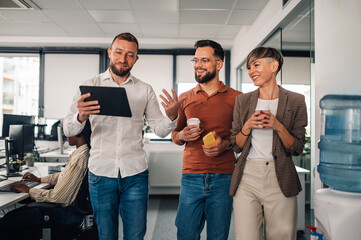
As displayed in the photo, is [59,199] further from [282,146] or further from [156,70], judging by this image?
[156,70]

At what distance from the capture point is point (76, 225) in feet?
7.34

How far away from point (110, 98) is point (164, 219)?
101 inches

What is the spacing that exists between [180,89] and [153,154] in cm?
172

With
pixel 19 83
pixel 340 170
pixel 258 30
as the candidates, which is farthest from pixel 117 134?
pixel 19 83

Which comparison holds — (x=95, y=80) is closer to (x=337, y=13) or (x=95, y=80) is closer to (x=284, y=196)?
(x=284, y=196)

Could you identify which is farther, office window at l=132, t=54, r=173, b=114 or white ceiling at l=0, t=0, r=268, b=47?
office window at l=132, t=54, r=173, b=114

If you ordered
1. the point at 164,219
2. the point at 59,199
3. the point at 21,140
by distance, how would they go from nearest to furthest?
the point at 59,199 → the point at 21,140 → the point at 164,219

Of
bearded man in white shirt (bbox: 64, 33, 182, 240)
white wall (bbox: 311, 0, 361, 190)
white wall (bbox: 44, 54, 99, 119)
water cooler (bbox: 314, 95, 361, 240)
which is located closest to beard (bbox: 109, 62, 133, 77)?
bearded man in white shirt (bbox: 64, 33, 182, 240)

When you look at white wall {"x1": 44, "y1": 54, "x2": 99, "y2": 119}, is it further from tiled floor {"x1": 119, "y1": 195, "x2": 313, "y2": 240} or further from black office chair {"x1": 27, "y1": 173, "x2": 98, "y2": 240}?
black office chair {"x1": 27, "y1": 173, "x2": 98, "y2": 240}

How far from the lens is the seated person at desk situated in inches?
79.2

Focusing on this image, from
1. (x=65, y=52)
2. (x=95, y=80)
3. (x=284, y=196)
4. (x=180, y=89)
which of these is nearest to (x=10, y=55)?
(x=65, y=52)

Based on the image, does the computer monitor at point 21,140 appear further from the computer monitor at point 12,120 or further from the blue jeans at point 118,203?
the blue jeans at point 118,203

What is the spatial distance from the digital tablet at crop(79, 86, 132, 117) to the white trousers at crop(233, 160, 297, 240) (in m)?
0.71

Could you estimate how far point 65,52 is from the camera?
5.78 meters
